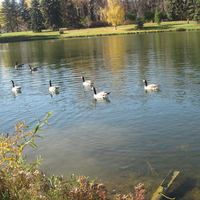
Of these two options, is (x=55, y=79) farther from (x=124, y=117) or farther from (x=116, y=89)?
(x=124, y=117)

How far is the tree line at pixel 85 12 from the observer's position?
10825cm

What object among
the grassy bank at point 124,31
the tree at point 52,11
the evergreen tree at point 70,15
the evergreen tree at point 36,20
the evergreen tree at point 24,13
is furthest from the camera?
the evergreen tree at point 24,13

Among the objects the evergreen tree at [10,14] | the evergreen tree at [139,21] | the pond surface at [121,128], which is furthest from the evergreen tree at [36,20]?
the pond surface at [121,128]

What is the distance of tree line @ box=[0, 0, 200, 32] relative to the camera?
108m

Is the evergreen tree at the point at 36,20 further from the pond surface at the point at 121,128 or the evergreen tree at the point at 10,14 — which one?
the pond surface at the point at 121,128

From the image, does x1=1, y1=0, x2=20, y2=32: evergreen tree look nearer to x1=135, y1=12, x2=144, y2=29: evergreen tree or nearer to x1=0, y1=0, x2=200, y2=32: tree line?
x1=0, y1=0, x2=200, y2=32: tree line

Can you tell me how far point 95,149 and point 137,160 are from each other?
2007mm

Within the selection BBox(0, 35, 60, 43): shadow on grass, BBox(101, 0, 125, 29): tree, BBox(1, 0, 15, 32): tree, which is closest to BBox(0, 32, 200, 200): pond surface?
BBox(0, 35, 60, 43): shadow on grass

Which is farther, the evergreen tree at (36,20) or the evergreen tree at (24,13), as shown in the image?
the evergreen tree at (24,13)

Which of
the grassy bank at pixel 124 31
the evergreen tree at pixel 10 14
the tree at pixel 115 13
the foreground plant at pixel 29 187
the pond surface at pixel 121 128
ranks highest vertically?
the evergreen tree at pixel 10 14

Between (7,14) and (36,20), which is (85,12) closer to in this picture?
(36,20)

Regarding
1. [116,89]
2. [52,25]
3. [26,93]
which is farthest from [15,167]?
[52,25]

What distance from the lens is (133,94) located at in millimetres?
18391

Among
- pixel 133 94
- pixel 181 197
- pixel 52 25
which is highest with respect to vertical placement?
pixel 52 25
